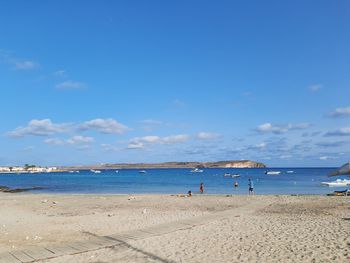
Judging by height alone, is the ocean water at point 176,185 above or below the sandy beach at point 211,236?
below

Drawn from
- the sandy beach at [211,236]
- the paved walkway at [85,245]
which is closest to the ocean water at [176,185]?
the sandy beach at [211,236]

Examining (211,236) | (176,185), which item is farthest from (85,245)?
(176,185)

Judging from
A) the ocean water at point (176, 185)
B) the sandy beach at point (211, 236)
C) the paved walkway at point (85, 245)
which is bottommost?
the ocean water at point (176, 185)

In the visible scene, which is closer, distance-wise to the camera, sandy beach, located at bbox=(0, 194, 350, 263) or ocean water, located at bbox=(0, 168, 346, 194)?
sandy beach, located at bbox=(0, 194, 350, 263)

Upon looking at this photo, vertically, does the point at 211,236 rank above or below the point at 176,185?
above

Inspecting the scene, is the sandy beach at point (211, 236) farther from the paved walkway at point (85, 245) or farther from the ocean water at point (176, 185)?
the ocean water at point (176, 185)

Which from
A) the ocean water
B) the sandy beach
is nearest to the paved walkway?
the sandy beach

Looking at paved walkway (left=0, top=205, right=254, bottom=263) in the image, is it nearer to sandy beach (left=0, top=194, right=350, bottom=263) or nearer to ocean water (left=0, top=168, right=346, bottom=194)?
sandy beach (left=0, top=194, right=350, bottom=263)

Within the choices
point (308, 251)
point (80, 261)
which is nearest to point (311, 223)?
point (308, 251)

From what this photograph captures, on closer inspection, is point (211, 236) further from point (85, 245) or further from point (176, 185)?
point (176, 185)

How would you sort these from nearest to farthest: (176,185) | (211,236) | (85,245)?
(85,245) < (211,236) < (176,185)

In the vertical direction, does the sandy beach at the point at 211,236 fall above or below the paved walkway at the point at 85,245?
below

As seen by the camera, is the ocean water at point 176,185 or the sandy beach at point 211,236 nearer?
the sandy beach at point 211,236

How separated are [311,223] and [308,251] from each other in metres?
5.64
